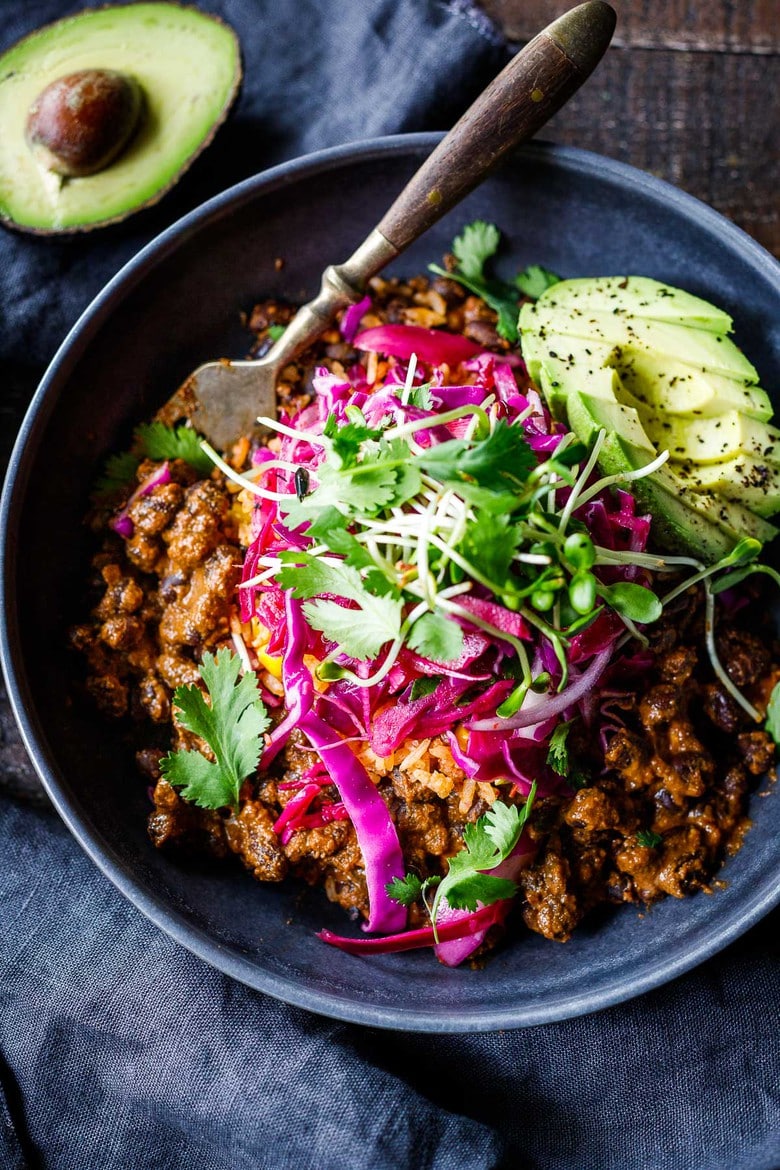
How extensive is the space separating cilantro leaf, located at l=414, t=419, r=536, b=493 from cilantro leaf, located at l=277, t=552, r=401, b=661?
13.6 inches

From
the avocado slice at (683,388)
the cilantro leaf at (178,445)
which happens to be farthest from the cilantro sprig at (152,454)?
the avocado slice at (683,388)

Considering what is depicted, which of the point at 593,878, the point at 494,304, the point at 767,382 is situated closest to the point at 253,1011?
the point at 593,878

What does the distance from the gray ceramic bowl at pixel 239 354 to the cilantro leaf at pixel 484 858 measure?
34cm

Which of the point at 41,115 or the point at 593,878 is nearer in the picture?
the point at 593,878

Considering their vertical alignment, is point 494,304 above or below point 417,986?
above

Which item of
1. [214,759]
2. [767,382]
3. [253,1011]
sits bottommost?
[253,1011]

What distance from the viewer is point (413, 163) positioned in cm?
335

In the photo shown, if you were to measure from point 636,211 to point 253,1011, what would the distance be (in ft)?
9.41

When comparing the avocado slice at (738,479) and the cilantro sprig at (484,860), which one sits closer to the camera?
the cilantro sprig at (484,860)

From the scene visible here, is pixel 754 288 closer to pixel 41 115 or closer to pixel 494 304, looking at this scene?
pixel 494 304

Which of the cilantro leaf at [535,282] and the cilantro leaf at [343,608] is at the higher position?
the cilantro leaf at [535,282]

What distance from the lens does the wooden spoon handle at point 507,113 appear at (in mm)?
2854

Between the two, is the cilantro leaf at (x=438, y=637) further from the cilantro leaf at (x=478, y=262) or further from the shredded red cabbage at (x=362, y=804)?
the cilantro leaf at (x=478, y=262)

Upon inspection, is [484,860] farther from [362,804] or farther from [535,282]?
[535,282]
